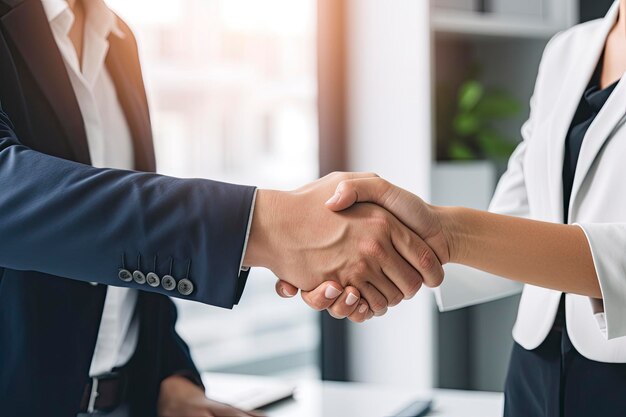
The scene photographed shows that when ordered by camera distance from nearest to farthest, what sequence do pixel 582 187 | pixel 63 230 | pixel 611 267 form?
pixel 63 230 → pixel 611 267 → pixel 582 187

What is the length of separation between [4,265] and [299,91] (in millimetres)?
2199

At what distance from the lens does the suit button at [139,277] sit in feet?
3.41

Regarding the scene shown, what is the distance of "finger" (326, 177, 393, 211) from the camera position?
1216mm

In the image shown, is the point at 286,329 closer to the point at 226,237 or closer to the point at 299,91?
the point at 299,91

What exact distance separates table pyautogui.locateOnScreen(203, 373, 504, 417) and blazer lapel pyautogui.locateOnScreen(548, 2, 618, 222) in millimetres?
445

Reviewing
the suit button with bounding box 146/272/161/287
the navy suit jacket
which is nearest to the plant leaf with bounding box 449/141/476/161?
the navy suit jacket

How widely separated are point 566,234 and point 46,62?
808 millimetres

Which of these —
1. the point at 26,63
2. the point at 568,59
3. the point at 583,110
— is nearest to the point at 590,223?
the point at 583,110

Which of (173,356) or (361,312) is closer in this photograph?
(361,312)

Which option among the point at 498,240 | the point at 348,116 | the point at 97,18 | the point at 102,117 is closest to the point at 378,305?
the point at 498,240

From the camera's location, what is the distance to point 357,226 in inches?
48.6

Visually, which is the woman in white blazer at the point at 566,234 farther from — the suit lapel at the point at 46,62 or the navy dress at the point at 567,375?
the suit lapel at the point at 46,62

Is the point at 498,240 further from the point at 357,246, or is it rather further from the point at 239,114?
the point at 239,114

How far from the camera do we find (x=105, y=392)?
129 centimetres
